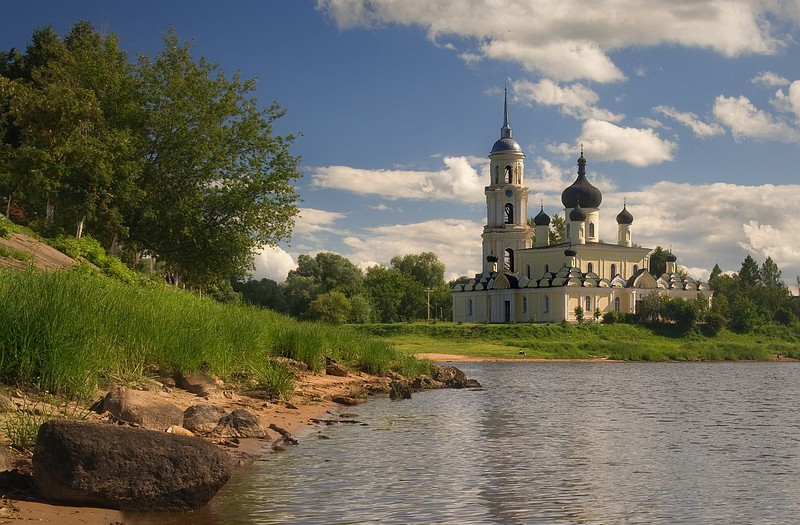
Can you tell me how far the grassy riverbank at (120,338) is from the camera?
11.9 m

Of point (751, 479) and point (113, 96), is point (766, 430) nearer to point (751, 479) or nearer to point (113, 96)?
point (751, 479)

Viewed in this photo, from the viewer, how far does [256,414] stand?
1648 cm

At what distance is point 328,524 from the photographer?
9.54m

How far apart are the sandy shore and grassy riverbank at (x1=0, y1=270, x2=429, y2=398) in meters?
0.64

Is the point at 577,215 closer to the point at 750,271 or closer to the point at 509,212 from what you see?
the point at 509,212

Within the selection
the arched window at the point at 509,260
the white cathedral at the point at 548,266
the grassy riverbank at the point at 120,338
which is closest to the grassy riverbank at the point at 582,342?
the white cathedral at the point at 548,266

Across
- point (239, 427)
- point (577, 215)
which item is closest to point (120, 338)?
point (239, 427)

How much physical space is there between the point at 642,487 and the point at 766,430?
923 centimetres

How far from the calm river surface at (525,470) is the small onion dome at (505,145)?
85.4 meters

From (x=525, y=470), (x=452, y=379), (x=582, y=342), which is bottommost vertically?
(x=525, y=470)

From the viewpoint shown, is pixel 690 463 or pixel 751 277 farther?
pixel 751 277

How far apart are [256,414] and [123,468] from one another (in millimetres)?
7459

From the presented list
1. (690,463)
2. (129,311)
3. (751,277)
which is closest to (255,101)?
(129,311)

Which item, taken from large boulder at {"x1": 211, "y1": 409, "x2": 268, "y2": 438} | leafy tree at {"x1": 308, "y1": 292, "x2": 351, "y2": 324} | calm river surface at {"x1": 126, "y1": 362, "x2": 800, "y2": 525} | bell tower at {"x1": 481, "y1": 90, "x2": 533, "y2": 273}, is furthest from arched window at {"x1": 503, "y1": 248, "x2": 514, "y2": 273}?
large boulder at {"x1": 211, "y1": 409, "x2": 268, "y2": 438}
